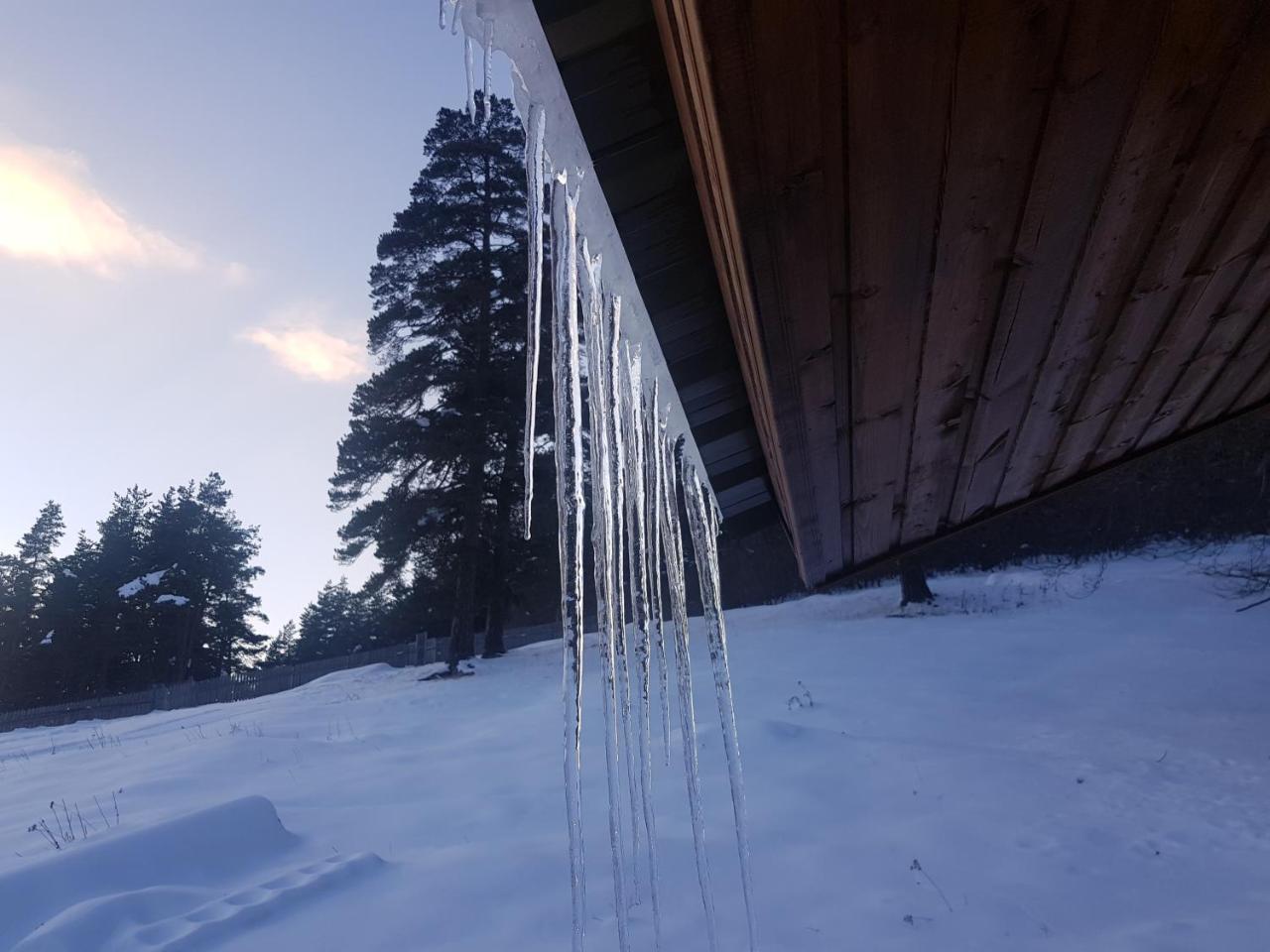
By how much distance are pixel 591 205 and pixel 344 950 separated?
2.57m

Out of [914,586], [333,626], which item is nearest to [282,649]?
[333,626]

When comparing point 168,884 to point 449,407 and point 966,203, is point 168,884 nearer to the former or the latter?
point 966,203

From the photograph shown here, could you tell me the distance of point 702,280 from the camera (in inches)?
57.3

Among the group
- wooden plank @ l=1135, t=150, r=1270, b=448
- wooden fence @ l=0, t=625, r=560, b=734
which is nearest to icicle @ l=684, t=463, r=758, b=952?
wooden plank @ l=1135, t=150, r=1270, b=448

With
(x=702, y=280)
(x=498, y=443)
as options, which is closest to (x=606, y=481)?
(x=702, y=280)

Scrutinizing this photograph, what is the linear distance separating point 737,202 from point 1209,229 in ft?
3.70

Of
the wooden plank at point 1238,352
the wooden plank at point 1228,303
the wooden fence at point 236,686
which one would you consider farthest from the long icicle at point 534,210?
the wooden fence at point 236,686

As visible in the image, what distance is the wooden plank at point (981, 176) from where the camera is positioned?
0.91 metres

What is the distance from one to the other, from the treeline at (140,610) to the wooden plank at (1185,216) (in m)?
33.4

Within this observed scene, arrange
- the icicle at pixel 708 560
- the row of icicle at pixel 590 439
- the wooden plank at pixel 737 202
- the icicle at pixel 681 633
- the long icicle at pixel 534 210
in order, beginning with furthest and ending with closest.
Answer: the icicle at pixel 708 560
the icicle at pixel 681 633
the row of icicle at pixel 590 439
the long icicle at pixel 534 210
the wooden plank at pixel 737 202

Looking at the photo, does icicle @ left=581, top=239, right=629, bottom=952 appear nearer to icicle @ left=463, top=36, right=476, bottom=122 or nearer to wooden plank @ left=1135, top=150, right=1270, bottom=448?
icicle @ left=463, top=36, right=476, bottom=122

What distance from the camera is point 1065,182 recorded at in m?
1.23

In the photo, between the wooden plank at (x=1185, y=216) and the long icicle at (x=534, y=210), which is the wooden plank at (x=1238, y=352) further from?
the long icicle at (x=534, y=210)

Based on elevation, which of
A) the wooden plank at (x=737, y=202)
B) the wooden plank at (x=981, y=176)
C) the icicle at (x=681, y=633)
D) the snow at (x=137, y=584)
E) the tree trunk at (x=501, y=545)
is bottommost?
the icicle at (x=681, y=633)
